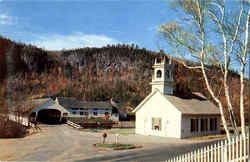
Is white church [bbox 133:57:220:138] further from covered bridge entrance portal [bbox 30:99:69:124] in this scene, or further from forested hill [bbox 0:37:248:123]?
forested hill [bbox 0:37:248:123]

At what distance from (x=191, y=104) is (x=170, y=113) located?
10.2 feet

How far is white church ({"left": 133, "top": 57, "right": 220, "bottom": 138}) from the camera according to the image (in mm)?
26031

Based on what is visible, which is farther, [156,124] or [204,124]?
[204,124]

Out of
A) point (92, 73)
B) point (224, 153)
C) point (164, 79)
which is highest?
point (92, 73)

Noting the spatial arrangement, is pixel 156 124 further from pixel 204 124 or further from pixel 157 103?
pixel 204 124

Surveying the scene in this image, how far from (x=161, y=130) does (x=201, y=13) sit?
51.9ft

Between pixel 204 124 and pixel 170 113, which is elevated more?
pixel 170 113

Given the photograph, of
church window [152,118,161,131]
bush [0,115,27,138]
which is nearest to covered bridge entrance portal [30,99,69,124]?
bush [0,115,27,138]

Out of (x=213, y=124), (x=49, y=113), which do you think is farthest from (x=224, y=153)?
(x=49, y=113)

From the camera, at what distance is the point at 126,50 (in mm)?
179750

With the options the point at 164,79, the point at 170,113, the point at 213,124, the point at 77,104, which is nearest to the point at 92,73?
the point at 77,104

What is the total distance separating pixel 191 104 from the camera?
2823 centimetres

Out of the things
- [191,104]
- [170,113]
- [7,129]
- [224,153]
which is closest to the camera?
[224,153]

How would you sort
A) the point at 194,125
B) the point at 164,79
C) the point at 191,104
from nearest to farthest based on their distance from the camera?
the point at 194,125 → the point at 191,104 → the point at 164,79
